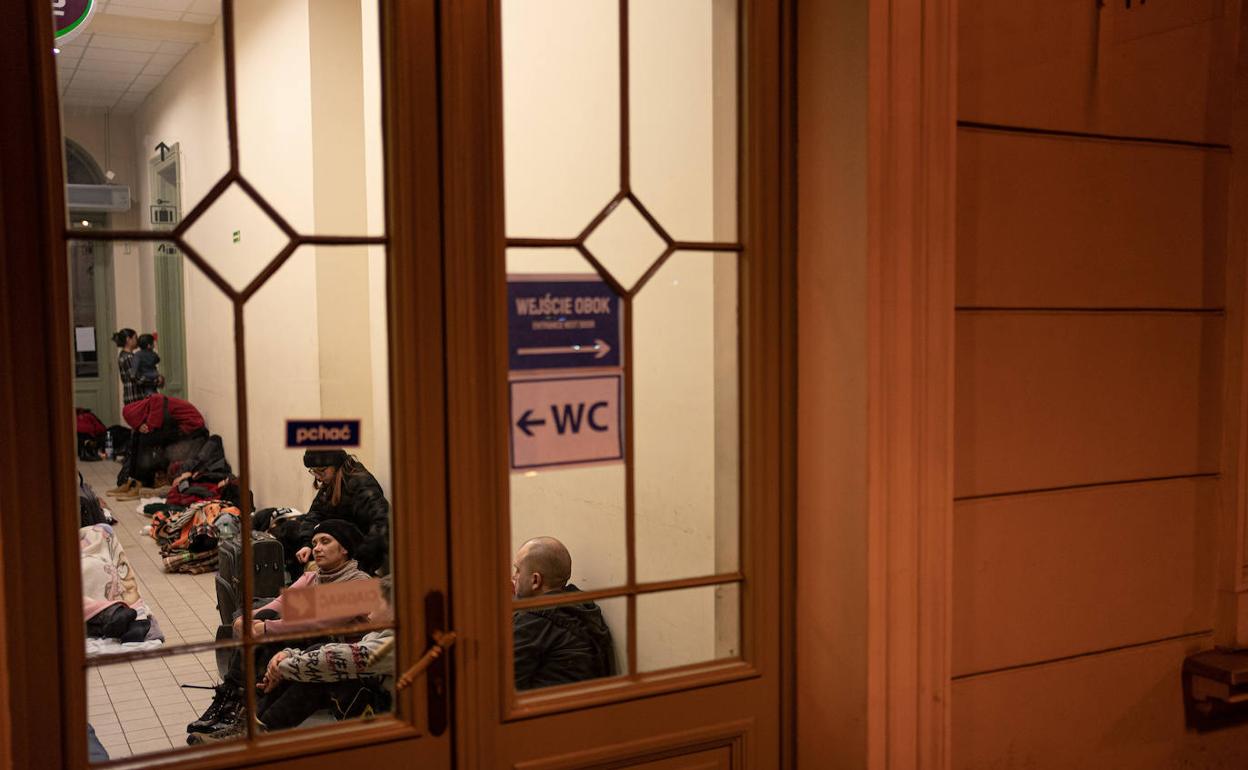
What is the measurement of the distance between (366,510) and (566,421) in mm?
404

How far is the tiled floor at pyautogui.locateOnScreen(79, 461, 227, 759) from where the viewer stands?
1.72m

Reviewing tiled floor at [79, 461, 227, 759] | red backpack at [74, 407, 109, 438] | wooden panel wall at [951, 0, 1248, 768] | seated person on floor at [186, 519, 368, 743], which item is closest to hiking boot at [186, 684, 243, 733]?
tiled floor at [79, 461, 227, 759]

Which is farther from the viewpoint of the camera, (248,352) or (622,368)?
(622,368)

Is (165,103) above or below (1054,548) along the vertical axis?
above

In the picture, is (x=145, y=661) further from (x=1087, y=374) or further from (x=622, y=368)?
(x=1087, y=374)

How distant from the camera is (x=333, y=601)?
1.81 m

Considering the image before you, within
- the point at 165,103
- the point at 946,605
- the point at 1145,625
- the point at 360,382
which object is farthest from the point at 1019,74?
the point at 165,103

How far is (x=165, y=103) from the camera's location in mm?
1706

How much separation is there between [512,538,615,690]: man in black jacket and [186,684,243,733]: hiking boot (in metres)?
0.77

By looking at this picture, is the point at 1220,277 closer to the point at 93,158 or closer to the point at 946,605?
the point at 946,605

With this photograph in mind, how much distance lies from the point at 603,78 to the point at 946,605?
1.26 meters

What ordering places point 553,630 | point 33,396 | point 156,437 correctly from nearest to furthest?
1. point 33,396
2. point 156,437
3. point 553,630

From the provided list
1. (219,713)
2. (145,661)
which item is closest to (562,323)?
(145,661)

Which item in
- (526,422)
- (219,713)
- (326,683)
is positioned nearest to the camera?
(526,422)
